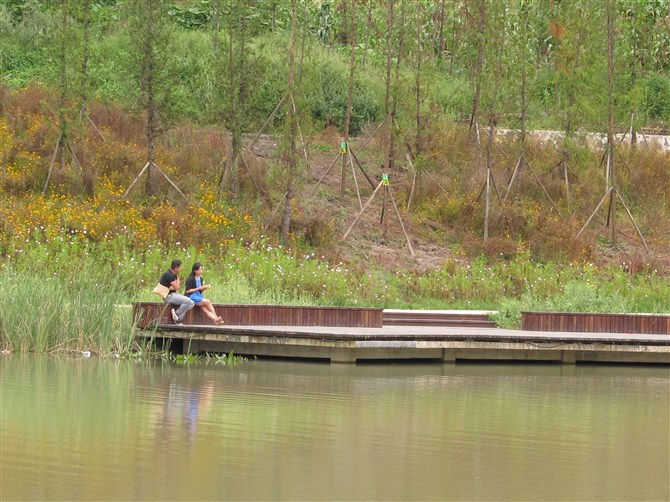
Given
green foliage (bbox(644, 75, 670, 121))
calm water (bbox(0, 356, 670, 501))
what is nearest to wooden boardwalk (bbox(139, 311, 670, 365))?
calm water (bbox(0, 356, 670, 501))

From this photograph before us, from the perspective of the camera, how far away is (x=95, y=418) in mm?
12258

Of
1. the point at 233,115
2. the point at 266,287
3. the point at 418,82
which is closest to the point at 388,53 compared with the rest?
the point at 418,82

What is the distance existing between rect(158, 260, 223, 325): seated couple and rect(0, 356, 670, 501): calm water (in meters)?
1.15

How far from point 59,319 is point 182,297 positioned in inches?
76.2

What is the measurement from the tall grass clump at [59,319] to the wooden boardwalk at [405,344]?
0.67m

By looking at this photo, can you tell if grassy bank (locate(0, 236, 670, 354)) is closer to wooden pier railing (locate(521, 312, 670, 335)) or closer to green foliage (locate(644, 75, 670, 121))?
wooden pier railing (locate(521, 312, 670, 335))

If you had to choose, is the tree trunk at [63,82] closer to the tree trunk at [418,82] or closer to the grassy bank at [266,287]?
the grassy bank at [266,287]

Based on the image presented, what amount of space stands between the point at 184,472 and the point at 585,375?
9864 millimetres

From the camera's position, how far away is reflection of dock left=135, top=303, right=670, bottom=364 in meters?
18.0

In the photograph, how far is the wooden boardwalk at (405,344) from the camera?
58.9 feet

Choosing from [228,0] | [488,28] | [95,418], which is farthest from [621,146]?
[95,418]

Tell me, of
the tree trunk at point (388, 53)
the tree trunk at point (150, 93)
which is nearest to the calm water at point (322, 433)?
the tree trunk at point (150, 93)

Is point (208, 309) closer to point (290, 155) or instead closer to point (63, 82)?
point (290, 155)

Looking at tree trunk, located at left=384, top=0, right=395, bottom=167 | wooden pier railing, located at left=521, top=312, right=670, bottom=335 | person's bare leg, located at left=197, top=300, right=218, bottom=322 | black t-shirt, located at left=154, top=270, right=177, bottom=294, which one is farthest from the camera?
tree trunk, located at left=384, top=0, right=395, bottom=167
